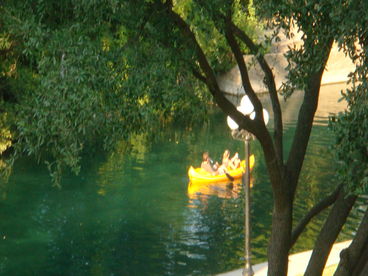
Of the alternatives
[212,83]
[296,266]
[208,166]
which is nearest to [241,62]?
[212,83]

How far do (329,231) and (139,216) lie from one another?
12.2 m

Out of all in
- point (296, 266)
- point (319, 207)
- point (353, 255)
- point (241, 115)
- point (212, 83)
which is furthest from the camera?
point (296, 266)

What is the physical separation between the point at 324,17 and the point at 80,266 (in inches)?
463

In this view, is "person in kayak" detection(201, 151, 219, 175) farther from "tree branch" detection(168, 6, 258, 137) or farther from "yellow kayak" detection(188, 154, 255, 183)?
"tree branch" detection(168, 6, 258, 137)

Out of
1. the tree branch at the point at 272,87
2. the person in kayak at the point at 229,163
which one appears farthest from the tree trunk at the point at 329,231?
the person in kayak at the point at 229,163

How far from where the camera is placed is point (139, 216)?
2112cm

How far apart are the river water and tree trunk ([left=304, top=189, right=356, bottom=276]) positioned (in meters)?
7.14

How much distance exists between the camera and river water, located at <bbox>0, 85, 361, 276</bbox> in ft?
→ 57.0

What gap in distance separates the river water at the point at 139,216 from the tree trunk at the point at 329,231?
7.14m

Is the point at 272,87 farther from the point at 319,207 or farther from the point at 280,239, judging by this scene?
the point at 280,239

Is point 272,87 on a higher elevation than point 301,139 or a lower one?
higher

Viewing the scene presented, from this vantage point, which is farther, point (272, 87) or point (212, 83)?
point (272, 87)

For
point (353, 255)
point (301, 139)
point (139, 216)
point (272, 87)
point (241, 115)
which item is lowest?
point (139, 216)

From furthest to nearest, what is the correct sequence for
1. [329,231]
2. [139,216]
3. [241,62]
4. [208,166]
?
1. [208,166]
2. [139,216]
3. [329,231]
4. [241,62]
